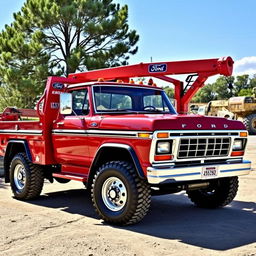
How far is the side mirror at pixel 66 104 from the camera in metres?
6.69

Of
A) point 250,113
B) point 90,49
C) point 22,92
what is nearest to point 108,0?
point 90,49

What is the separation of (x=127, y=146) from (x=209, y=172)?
1.25m

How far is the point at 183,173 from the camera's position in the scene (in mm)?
5633

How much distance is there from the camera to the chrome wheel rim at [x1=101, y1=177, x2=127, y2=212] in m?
5.87

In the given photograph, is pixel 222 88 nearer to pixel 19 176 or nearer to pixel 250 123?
pixel 250 123

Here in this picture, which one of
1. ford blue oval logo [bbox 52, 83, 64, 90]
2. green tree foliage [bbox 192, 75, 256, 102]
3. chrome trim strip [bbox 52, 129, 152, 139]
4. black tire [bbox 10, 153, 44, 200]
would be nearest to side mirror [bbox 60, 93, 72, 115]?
chrome trim strip [bbox 52, 129, 152, 139]

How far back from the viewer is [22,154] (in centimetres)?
796

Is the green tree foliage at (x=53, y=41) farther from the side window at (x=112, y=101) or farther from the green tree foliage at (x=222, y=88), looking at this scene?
the green tree foliage at (x=222, y=88)

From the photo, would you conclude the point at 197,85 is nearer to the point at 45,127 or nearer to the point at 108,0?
the point at 45,127

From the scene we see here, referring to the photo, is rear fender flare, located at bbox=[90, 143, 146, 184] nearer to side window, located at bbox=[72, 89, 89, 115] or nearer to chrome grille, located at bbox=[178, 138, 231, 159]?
chrome grille, located at bbox=[178, 138, 231, 159]

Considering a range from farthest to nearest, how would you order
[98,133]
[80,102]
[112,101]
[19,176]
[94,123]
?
1. [19,176]
2. [80,102]
3. [112,101]
4. [94,123]
5. [98,133]

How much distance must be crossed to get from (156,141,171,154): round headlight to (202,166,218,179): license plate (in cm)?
68

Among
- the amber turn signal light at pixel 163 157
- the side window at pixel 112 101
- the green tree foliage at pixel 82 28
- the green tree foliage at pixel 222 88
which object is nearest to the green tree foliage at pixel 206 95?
the green tree foliage at pixel 222 88

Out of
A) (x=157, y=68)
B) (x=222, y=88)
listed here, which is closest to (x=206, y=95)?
(x=222, y=88)
